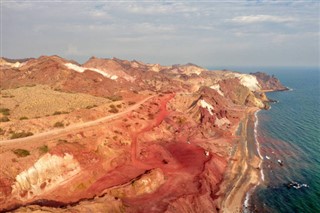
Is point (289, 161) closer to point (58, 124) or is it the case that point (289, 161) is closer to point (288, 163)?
point (288, 163)

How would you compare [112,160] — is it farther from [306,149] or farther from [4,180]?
[306,149]

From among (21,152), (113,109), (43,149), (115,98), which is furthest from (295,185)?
(115,98)

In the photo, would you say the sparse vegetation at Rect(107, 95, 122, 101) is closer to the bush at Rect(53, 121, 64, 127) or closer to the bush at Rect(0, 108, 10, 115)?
the bush at Rect(53, 121, 64, 127)

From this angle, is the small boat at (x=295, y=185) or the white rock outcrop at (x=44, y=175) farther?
the small boat at (x=295, y=185)

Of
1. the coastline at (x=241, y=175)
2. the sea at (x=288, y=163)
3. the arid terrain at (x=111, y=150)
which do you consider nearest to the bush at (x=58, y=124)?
the arid terrain at (x=111, y=150)

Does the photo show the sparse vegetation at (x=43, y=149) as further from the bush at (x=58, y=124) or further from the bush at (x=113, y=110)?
the bush at (x=113, y=110)
